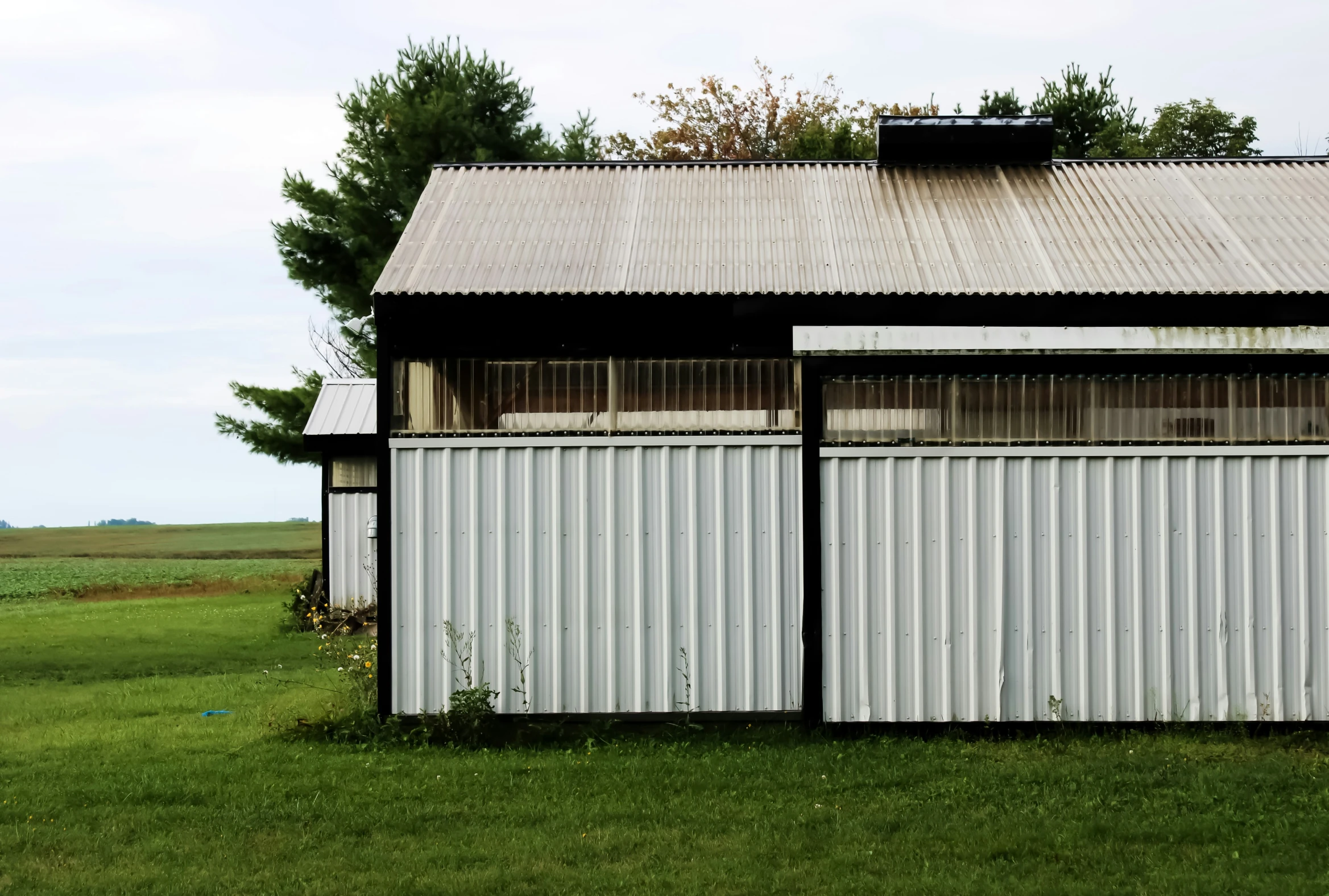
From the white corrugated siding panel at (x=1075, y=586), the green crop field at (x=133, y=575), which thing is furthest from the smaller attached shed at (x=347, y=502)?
the green crop field at (x=133, y=575)

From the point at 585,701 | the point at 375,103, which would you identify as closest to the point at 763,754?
the point at 585,701

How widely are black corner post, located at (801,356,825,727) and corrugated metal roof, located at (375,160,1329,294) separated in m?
1.11

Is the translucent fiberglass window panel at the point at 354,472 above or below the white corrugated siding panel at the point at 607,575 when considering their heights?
above

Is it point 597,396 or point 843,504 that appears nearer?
point 843,504

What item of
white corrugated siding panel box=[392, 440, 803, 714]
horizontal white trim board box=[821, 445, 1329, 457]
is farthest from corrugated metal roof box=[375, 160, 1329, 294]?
white corrugated siding panel box=[392, 440, 803, 714]

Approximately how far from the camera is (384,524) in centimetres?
924

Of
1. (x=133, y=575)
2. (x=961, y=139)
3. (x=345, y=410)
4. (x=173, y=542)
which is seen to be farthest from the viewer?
(x=173, y=542)

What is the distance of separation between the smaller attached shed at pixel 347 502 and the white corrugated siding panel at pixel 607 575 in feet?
32.5

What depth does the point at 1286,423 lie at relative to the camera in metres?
9.28

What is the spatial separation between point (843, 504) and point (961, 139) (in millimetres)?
4838

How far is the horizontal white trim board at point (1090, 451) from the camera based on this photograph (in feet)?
30.1

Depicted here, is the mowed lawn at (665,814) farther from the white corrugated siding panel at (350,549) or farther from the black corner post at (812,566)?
the white corrugated siding panel at (350,549)

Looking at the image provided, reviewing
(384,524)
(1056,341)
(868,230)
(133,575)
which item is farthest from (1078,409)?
(133,575)

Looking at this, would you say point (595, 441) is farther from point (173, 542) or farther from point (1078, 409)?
point (173, 542)
